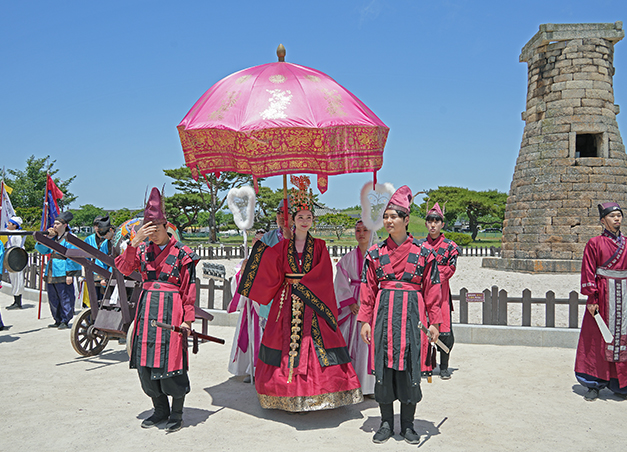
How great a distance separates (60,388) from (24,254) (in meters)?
2.16

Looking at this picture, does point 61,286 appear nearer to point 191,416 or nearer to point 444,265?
point 191,416

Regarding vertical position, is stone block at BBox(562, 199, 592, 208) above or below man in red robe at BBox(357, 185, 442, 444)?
above

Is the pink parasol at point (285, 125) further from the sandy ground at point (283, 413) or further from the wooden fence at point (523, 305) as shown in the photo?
the wooden fence at point (523, 305)

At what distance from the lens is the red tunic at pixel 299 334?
14.6 ft

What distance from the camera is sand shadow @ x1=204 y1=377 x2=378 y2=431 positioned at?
4.48m

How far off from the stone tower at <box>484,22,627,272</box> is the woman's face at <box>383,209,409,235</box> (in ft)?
47.0

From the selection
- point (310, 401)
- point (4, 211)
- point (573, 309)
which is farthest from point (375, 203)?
point (4, 211)

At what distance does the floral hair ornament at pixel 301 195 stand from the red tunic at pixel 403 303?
1161 mm

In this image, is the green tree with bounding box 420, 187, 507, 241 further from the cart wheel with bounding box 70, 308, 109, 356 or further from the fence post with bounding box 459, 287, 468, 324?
the cart wheel with bounding box 70, 308, 109, 356

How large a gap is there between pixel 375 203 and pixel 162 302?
7.44 ft

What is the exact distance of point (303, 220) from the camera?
184 inches

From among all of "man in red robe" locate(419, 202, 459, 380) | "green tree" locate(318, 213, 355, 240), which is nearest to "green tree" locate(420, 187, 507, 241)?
"green tree" locate(318, 213, 355, 240)

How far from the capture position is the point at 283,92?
4.41m

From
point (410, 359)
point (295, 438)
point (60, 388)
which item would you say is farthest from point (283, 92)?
point (60, 388)
